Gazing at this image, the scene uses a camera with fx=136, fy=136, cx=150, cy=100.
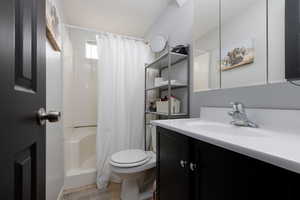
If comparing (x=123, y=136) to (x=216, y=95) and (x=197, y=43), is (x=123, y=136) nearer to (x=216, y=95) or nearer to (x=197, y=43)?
(x=216, y=95)

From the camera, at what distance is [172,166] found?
0.84 meters

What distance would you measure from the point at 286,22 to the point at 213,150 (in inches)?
30.9

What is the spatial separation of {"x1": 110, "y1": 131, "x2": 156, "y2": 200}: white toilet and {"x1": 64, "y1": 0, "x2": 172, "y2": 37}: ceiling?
1723 mm

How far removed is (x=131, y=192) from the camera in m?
1.37

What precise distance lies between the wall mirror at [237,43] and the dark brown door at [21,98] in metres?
1.11

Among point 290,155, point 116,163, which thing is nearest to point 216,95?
point 290,155

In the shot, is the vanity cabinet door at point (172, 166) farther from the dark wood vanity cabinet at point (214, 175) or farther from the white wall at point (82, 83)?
the white wall at point (82, 83)

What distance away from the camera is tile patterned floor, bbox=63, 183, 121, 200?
1.45 meters

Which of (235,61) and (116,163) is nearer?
(235,61)

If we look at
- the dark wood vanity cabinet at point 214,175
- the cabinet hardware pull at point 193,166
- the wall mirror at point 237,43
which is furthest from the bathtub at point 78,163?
the wall mirror at point 237,43

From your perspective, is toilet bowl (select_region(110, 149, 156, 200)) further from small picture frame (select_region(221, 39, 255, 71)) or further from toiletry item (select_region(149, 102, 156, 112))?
small picture frame (select_region(221, 39, 255, 71))

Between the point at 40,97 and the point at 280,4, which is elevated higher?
the point at 280,4

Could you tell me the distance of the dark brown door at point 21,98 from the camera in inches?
11.7

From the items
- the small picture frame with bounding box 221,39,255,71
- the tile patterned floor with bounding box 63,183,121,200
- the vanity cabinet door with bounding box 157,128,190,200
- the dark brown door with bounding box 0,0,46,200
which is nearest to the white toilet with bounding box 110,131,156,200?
the tile patterned floor with bounding box 63,183,121,200
